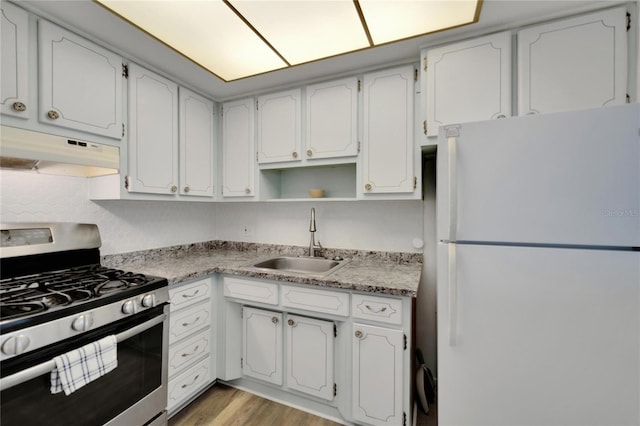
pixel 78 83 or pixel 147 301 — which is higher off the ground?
pixel 78 83

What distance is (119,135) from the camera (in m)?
1.63

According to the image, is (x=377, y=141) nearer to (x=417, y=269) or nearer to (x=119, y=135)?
(x=417, y=269)

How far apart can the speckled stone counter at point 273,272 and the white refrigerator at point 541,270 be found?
0.36 metres

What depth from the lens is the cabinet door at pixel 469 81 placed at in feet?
4.78

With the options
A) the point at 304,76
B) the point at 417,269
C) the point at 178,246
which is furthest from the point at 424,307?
the point at 178,246

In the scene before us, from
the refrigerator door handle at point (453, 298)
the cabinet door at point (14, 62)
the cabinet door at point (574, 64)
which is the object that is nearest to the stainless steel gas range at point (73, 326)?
the cabinet door at point (14, 62)

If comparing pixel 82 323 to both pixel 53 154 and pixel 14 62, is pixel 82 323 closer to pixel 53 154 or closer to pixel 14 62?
pixel 53 154

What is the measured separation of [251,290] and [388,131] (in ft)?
4.54

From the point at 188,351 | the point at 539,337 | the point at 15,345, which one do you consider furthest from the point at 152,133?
the point at 539,337

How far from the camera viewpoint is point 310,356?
1.71m

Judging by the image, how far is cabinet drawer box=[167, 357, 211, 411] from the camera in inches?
63.8

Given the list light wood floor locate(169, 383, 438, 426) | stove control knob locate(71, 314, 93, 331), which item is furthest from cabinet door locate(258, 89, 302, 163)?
light wood floor locate(169, 383, 438, 426)

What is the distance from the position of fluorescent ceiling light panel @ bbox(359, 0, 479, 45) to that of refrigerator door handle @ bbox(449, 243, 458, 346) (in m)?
1.11

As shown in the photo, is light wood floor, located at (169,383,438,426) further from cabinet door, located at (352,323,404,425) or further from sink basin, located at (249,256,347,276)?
sink basin, located at (249,256,347,276)
